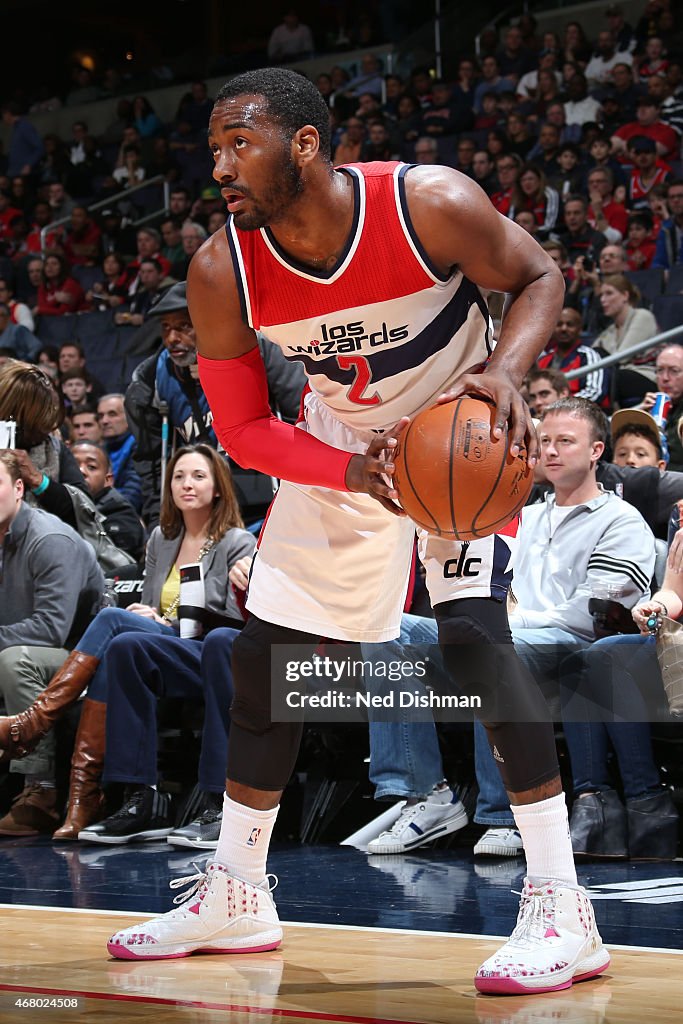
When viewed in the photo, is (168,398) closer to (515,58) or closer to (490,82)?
(490,82)

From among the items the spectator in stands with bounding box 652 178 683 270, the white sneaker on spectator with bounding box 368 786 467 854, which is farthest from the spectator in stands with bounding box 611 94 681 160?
the white sneaker on spectator with bounding box 368 786 467 854

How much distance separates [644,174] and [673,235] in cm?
111

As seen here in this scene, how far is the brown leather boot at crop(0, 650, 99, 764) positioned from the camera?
4453 millimetres

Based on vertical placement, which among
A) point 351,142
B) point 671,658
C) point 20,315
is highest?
point 351,142

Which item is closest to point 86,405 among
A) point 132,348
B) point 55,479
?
point 132,348

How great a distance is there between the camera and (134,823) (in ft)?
14.0

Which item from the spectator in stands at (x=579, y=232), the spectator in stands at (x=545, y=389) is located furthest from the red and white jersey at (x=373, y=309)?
the spectator in stands at (x=579, y=232)

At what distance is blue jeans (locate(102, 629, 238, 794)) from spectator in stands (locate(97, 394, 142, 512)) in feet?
8.05

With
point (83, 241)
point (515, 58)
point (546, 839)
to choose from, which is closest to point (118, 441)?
point (546, 839)

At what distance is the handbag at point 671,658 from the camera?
143 inches

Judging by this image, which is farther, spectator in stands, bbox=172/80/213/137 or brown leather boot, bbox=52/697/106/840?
spectator in stands, bbox=172/80/213/137

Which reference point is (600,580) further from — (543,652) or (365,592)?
(365,592)

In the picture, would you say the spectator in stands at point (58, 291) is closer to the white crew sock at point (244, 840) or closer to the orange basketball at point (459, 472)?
the white crew sock at point (244, 840)

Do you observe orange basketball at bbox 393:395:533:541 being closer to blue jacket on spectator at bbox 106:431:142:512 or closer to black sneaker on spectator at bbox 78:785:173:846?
black sneaker on spectator at bbox 78:785:173:846
